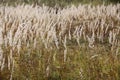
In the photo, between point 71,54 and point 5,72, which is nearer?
point 5,72

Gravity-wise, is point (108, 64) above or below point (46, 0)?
below

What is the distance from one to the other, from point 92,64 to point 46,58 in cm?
47

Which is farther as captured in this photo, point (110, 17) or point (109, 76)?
point (110, 17)

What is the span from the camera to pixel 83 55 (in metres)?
3.70

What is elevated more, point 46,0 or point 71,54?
point 46,0

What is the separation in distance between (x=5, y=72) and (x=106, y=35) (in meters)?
3.01


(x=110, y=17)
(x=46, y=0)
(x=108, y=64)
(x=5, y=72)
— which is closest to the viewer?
(x=5, y=72)

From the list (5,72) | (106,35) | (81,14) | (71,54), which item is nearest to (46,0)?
(81,14)

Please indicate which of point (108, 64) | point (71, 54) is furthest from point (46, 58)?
point (108, 64)

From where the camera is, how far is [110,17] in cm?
686

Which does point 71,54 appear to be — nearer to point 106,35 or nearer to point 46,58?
point 46,58

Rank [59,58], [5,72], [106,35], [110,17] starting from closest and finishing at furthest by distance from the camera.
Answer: [5,72]
[59,58]
[106,35]
[110,17]

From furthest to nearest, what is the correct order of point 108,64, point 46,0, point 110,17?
point 46,0, point 110,17, point 108,64

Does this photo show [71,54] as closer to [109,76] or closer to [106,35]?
[109,76]
